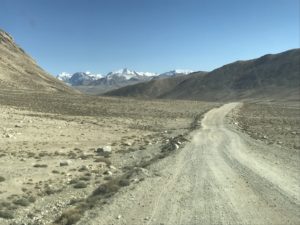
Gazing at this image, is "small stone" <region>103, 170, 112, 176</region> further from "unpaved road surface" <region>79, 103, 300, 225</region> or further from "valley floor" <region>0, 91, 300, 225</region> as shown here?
"unpaved road surface" <region>79, 103, 300, 225</region>

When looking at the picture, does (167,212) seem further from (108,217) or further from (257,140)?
(257,140)

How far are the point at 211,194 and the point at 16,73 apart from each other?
115323mm

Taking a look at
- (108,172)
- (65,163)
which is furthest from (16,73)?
(108,172)

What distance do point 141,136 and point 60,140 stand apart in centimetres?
1044

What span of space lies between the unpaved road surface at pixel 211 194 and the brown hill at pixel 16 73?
76927mm

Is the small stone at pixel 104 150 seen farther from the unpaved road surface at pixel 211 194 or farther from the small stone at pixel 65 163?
the small stone at pixel 65 163

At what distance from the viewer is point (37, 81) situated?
133375 mm

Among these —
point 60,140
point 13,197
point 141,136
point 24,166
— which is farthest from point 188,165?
point 141,136

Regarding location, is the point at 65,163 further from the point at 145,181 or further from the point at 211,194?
the point at 211,194

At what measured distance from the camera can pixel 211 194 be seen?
19.0 m

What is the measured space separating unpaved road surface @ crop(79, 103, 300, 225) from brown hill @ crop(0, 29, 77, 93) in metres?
76.9

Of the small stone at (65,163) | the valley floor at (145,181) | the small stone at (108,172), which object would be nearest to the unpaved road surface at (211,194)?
the valley floor at (145,181)

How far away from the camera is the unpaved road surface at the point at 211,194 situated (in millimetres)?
15523

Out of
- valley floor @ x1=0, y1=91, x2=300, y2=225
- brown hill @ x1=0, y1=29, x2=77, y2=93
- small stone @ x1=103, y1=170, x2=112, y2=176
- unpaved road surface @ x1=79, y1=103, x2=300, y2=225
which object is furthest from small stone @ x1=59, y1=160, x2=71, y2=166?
brown hill @ x1=0, y1=29, x2=77, y2=93
